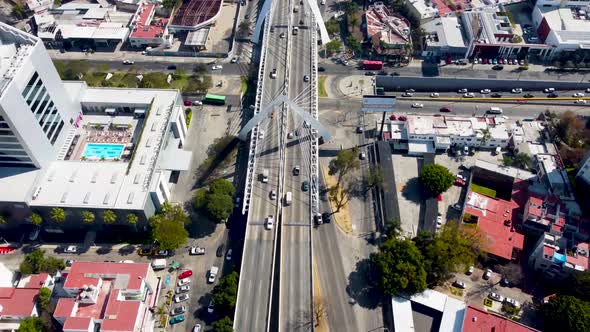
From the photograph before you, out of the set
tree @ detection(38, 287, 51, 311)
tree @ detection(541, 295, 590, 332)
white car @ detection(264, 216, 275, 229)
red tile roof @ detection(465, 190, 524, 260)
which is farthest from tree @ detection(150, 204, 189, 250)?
tree @ detection(541, 295, 590, 332)

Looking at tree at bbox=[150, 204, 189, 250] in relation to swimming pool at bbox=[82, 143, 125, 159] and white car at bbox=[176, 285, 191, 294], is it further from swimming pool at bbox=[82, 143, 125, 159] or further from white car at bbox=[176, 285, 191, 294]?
swimming pool at bbox=[82, 143, 125, 159]

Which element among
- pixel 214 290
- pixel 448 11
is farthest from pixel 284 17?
pixel 214 290

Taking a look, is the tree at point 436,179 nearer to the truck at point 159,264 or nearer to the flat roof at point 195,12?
the truck at point 159,264

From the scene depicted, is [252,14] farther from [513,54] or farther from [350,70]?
[513,54]

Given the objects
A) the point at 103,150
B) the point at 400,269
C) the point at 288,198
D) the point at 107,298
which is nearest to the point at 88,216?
the point at 107,298

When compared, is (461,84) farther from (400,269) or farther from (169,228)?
(169,228)
